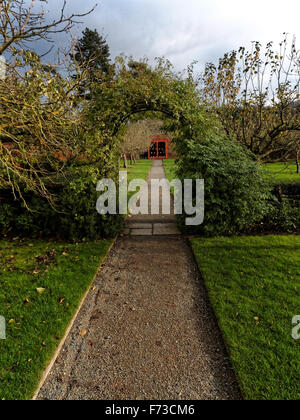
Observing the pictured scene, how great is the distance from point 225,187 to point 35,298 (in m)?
4.66

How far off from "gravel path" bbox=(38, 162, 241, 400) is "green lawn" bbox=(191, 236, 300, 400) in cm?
19

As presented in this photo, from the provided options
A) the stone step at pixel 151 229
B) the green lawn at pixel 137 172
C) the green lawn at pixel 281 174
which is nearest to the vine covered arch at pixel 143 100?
the green lawn at pixel 281 174

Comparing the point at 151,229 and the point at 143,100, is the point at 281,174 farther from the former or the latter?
the point at 143,100

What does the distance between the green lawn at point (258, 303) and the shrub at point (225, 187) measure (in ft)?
1.53

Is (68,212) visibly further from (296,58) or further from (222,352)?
(296,58)

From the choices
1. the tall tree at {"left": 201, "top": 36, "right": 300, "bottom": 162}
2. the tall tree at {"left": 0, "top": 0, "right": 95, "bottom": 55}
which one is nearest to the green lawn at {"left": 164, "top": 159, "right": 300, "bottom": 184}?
the tall tree at {"left": 201, "top": 36, "right": 300, "bottom": 162}

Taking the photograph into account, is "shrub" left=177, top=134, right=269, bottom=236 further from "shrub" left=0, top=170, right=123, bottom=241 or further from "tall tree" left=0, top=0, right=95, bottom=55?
"tall tree" left=0, top=0, right=95, bottom=55

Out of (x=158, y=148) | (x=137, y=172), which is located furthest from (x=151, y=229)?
(x=158, y=148)

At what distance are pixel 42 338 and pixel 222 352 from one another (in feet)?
7.13

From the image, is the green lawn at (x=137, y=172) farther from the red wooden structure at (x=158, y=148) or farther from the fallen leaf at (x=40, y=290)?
the fallen leaf at (x=40, y=290)

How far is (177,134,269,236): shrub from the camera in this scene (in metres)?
6.16

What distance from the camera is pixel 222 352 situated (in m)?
2.98

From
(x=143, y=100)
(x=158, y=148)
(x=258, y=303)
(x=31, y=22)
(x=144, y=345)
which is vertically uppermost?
(x=158, y=148)

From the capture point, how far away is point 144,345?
3109mm
